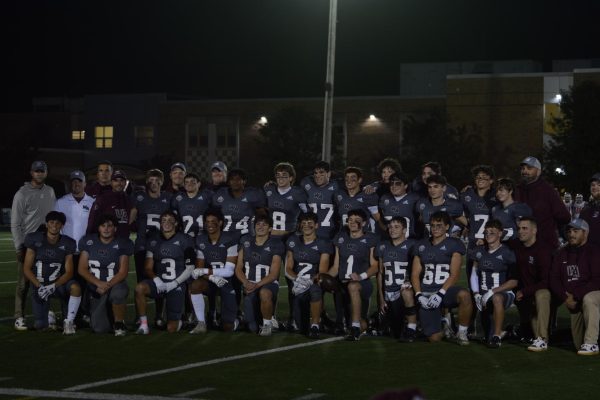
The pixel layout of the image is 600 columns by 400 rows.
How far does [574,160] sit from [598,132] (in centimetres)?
134

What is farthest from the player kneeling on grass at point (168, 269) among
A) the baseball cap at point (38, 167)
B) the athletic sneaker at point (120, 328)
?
the baseball cap at point (38, 167)

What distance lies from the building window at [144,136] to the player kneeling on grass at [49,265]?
163ft

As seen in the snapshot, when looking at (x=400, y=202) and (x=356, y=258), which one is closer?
(x=356, y=258)

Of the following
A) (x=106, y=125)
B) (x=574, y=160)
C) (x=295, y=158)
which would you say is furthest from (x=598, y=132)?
(x=106, y=125)

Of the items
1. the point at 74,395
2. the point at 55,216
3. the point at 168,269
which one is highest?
the point at 55,216

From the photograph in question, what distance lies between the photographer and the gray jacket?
11367 mm

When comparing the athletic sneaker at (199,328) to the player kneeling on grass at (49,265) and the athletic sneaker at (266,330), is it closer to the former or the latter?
the athletic sneaker at (266,330)

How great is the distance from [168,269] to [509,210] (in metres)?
3.34

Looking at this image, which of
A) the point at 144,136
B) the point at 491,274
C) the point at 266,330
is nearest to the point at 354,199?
the point at 266,330

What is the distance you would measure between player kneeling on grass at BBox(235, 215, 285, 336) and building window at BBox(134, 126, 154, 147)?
49843mm

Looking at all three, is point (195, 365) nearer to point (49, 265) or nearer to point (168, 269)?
point (168, 269)

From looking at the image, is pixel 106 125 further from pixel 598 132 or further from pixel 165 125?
pixel 598 132

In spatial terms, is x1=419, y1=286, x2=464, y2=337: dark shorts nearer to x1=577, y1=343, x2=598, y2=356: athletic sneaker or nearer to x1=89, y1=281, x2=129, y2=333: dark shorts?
x1=577, y1=343, x2=598, y2=356: athletic sneaker

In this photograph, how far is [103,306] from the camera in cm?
1075
